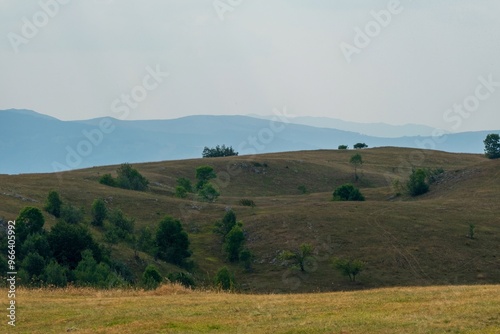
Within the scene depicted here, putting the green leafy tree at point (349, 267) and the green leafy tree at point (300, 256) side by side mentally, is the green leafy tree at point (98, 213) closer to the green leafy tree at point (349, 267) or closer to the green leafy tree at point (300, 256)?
the green leafy tree at point (300, 256)

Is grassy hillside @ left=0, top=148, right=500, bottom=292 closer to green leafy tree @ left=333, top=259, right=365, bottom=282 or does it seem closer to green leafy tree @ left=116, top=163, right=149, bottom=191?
green leafy tree @ left=333, top=259, right=365, bottom=282

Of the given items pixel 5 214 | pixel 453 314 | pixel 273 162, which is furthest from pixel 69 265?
pixel 273 162

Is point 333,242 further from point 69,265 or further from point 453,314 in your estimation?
point 453,314

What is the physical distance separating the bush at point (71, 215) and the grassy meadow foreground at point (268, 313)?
62.5 metres

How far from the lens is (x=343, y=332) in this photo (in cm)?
1945

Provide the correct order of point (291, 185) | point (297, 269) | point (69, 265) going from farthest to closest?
point (291, 185), point (297, 269), point (69, 265)

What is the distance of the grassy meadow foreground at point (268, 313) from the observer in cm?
2030

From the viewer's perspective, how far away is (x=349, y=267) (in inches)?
3273

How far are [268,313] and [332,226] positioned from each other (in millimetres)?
78800

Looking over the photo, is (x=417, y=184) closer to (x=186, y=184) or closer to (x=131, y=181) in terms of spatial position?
(x=186, y=184)

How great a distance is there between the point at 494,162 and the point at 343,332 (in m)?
131

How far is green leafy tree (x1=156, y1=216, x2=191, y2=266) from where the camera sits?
88750mm

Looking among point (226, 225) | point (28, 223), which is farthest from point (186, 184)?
point (28, 223)

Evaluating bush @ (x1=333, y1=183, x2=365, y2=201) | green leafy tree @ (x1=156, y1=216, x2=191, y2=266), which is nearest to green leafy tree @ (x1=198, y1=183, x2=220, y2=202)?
bush @ (x1=333, y1=183, x2=365, y2=201)
